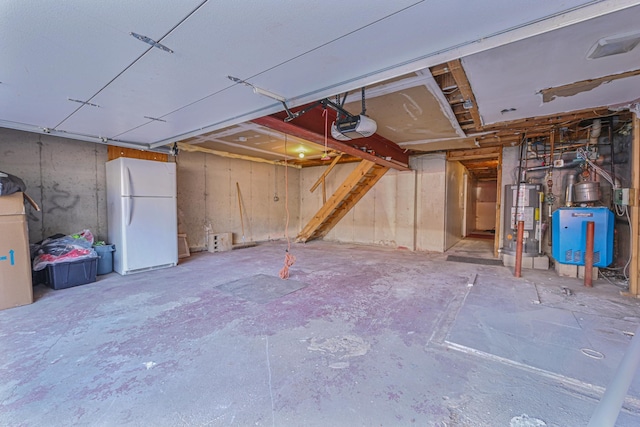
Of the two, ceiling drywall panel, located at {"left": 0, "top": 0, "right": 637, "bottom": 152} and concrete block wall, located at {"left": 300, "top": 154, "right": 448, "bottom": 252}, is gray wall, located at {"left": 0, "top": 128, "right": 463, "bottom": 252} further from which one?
ceiling drywall panel, located at {"left": 0, "top": 0, "right": 637, "bottom": 152}

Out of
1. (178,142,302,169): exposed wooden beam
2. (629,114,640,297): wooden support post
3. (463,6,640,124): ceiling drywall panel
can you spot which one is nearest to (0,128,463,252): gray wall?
(178,142,302,169): exposed wooden beam

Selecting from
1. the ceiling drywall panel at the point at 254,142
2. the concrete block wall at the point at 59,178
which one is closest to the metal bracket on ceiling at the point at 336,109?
the ceiling drywall panel at the point at 254,142

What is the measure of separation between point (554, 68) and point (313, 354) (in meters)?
2.94

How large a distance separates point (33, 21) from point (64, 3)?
0.99 feet

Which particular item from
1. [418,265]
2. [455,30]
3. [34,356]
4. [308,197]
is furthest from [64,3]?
[308,197]

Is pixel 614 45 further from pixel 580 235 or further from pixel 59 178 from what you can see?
pixel 59 178

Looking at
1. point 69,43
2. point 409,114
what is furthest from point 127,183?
point 409,114

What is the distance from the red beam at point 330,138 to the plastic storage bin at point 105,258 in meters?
3.19

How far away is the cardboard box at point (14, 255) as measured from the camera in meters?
2.71

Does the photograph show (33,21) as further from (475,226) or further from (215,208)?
(475,226)

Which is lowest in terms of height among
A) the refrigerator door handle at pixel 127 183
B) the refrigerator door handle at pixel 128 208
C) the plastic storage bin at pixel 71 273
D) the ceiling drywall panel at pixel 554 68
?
the plastic storage bin at pixel 71 273

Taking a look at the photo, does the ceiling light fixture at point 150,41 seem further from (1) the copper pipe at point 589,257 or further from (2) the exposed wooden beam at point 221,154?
(1) the copper pipe at point 589,257

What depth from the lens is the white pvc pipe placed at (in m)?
0.67

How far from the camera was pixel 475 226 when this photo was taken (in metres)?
11.8
